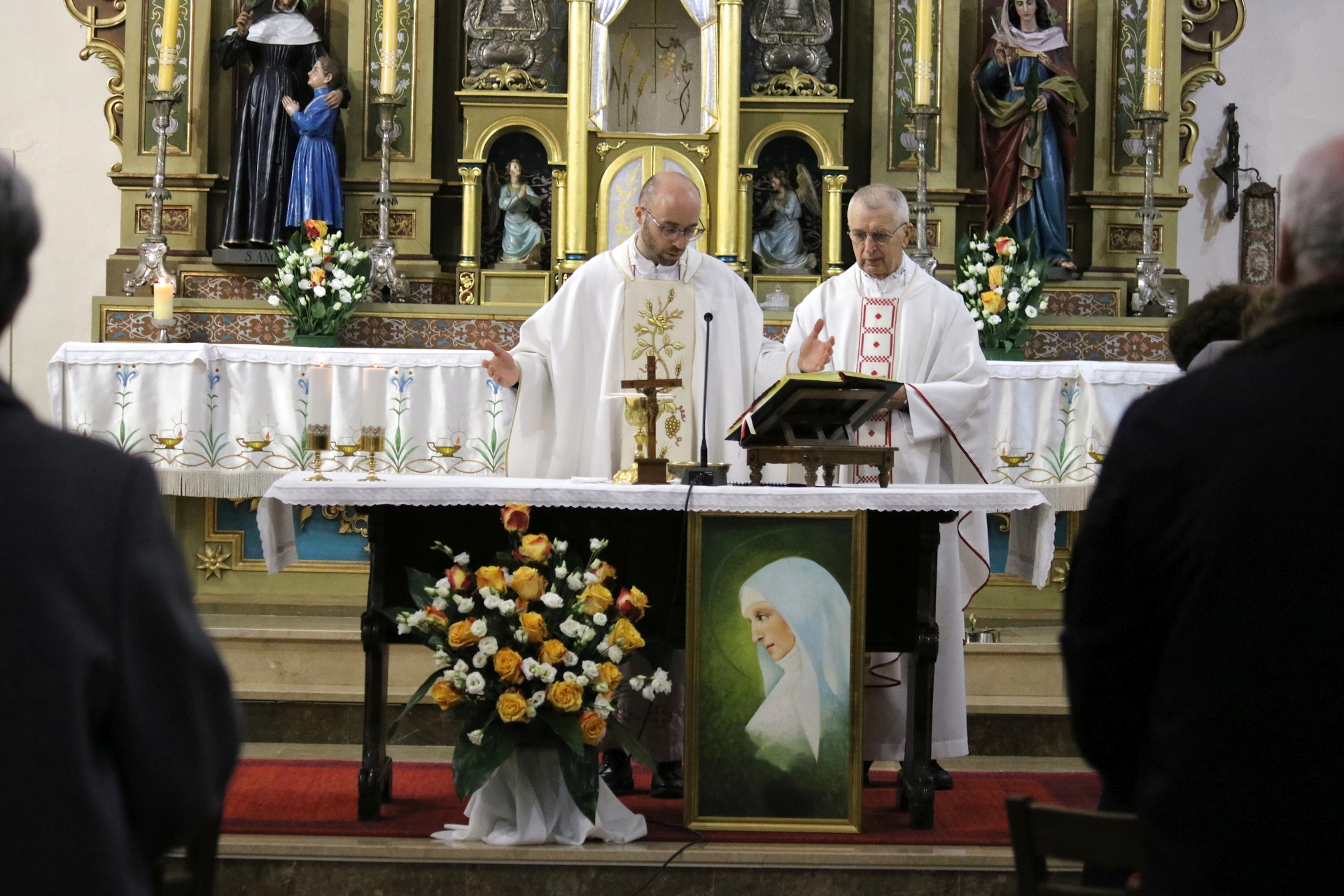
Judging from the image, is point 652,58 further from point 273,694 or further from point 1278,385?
point 1278,385

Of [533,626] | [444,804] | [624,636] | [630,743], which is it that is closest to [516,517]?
[533,626]

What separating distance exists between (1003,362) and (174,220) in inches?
162

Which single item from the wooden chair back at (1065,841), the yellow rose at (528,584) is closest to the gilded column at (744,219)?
the yellow rose at (528,584)

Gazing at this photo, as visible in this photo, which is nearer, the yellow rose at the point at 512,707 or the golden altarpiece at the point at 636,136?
the yellow rose at the point at 512,707

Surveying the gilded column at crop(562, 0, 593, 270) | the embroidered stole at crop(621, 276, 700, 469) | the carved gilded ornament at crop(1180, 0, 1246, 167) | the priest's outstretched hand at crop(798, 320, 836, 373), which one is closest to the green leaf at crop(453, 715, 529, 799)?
the priest's outstretched hand at crop(798, 320, 836, 373)

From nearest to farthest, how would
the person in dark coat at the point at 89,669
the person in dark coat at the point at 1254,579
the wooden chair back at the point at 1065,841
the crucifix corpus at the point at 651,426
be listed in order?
the person in dark coat at the point at 89,669, the person in dark coat at the point at 1254,579, the wooden chair back at the point at 1065,841, the crucifix corpus at the point at 651,426

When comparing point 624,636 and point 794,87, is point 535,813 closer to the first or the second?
point 624,636

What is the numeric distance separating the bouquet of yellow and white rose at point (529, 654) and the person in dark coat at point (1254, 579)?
7.60ft

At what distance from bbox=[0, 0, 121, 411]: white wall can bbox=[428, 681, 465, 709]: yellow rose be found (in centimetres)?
606

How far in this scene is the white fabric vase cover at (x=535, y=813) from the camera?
159 inches

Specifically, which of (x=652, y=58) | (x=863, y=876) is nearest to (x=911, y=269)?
(x=863, y=876)

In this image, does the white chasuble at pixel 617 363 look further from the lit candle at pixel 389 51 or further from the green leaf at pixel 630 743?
the lit candle at pixel 389 51

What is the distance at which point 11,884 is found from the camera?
155 centimetres

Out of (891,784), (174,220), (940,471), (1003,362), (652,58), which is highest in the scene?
(652,58)
